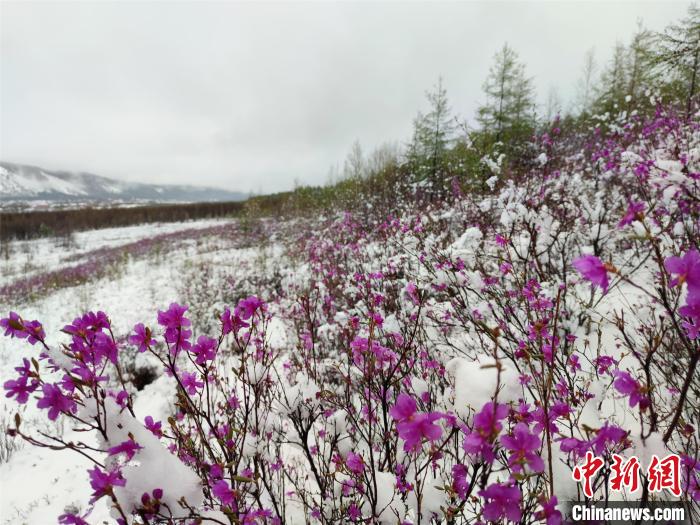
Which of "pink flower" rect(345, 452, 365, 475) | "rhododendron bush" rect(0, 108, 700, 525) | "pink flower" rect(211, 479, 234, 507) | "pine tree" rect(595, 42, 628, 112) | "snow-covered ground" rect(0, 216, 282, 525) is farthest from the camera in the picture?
"pine tree" rect(595, 42, 628, 112)

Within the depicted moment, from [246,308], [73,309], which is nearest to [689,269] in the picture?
[246,308]

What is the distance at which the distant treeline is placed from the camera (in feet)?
77.3

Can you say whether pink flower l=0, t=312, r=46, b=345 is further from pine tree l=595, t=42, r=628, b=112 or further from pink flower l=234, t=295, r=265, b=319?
pine tree l=595, t=42, r=628, b=112

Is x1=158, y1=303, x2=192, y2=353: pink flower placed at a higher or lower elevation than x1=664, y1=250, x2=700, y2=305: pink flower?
lower

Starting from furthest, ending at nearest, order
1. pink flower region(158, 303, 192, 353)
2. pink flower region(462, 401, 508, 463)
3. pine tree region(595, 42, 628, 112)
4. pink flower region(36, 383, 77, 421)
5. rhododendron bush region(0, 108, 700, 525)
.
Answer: pine tree region(595, 42, 628, 112) < pink flower region(158, 303, 192, 353) < pink flower region(36, 383, 77, 421) < rhododendron bush region(0, 108, 700, 525) < pink flower region(462, 401, 508, 463)

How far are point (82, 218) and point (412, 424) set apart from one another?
37.3m

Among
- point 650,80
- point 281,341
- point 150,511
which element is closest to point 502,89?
point 650,80

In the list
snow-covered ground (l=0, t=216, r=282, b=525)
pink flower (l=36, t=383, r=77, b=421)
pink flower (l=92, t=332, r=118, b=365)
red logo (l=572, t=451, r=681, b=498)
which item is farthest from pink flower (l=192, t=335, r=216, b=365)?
snow-covered ground (l=0, t=216, r=282, b=525)

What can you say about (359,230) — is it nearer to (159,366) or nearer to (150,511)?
(159,366)

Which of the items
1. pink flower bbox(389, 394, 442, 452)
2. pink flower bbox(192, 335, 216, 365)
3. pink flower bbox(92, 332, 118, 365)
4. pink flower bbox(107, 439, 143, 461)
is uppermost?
pink flower bbox(92, 332, 118, 365)

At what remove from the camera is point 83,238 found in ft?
77.9

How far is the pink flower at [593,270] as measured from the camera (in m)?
0.87

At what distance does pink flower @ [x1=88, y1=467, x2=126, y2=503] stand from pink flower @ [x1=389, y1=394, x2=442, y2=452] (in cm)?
76

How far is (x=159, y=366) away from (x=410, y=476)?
17.6 ft
